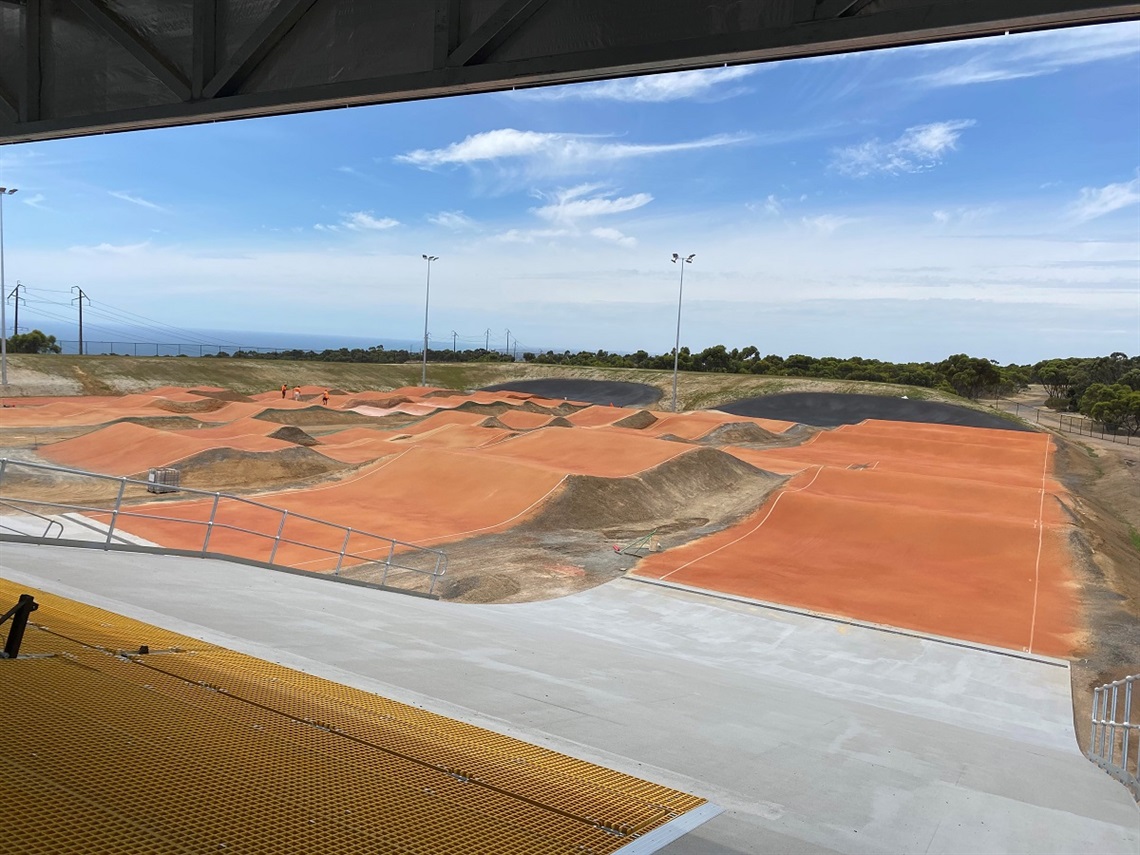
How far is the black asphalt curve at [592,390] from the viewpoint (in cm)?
7769

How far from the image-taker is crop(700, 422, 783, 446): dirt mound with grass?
47.9 metres

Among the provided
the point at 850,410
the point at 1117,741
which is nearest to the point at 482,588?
the point at 1117,741

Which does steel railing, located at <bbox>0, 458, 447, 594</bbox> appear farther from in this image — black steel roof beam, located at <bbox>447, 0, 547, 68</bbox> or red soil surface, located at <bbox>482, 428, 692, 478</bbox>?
black steel roof beam, located at <bbox>447, 0, 547, 68</bbox>

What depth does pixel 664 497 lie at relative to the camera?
29438 mm

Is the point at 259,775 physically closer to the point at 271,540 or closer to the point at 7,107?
the point at 7,107

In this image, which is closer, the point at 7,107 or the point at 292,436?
the point at 7,107

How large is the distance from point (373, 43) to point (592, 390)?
248 feet

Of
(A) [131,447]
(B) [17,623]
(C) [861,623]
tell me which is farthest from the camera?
(A) [131,447]

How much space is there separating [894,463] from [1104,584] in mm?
21140

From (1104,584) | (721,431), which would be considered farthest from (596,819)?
(721,431)

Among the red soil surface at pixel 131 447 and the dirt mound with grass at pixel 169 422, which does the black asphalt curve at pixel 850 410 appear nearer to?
the dirt mound with grass at pixel 169 422

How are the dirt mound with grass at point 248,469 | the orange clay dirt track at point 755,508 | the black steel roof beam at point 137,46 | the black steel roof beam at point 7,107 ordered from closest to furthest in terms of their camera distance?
the black steel roof beam at point 137,46 < the black steel roof beam at point 7,107 < the orange clay dirt track at point 755,508 < the dirt mound with grass at point 248,469

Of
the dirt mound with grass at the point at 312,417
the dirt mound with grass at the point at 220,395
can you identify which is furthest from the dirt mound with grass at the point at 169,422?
the dirt mound with grass at the point at 220,395

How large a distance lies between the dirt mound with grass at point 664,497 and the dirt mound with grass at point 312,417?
2644cm
